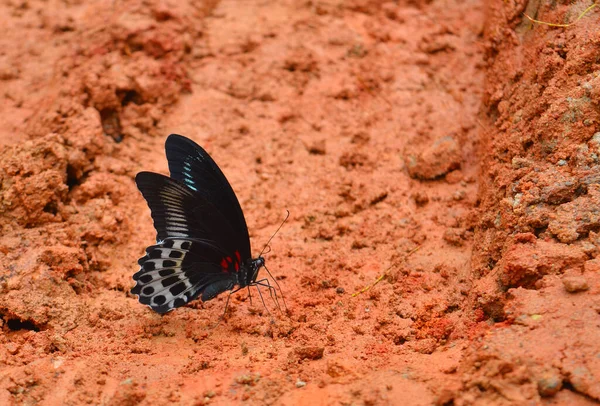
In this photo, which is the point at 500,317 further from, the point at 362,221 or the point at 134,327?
the point at 134,327

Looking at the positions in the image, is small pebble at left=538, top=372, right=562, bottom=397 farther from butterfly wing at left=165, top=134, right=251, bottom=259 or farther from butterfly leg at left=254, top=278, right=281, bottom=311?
butterfly wing at left=165, top=134, right=251, bottom=259

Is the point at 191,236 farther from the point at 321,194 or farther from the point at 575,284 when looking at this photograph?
the point at 575,284

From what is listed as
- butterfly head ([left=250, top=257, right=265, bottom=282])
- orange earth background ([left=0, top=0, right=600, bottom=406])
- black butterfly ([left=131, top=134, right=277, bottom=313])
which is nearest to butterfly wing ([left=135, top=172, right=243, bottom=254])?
black butterfly ([left=131, top=134, right=277, bottom=313])

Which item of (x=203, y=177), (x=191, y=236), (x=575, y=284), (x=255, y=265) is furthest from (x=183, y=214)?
(x=575, y=284)

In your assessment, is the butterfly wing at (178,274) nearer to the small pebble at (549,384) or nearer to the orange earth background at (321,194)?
the orange earth background at (321,194)

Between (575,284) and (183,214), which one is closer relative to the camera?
(575,284)

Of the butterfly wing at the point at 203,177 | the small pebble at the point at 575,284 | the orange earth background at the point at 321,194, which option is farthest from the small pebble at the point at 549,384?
the butterfly wing at the point at 203,177

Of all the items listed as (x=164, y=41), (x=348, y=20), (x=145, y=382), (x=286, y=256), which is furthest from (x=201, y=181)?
(x=348, y=20)
